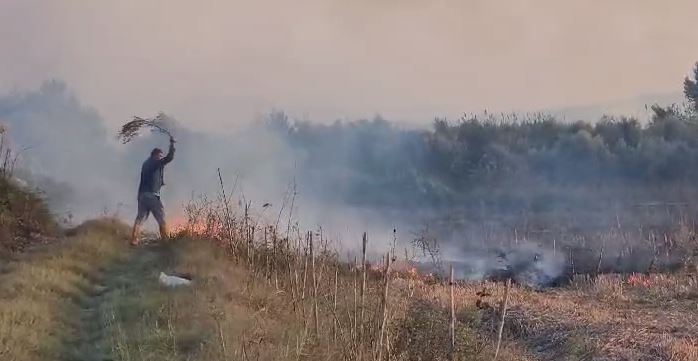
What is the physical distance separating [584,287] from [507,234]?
1086cm

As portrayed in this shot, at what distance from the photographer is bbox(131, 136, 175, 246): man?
16016mm

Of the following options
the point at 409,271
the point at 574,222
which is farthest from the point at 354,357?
the point at 574,222

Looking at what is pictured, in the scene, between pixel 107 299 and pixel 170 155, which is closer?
pixel 107 299

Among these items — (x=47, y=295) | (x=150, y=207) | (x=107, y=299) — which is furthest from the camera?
(x=150, y=207)

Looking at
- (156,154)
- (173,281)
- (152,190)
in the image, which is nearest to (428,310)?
(173,281)

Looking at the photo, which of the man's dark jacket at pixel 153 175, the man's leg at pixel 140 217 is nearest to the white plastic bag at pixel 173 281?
the man's leg at pixel 140 217

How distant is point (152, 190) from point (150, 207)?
402mm

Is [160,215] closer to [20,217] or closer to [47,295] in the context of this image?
[20,217]

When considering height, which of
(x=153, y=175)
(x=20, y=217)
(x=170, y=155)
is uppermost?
(x=170, y=155)

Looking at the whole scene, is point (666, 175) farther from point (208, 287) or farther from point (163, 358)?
point (163, 358)

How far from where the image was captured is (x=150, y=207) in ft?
52.6

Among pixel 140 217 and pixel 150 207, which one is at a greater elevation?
pixel 150 207

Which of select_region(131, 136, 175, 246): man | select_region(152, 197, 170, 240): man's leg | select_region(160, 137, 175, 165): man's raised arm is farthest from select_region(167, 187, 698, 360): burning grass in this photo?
select_region(160, 137, 175, 165): man's raised arm

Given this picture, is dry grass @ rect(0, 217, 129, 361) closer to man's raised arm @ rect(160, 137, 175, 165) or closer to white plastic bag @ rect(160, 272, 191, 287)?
white plastic bag @ rect(160, 272, 191, 287)
